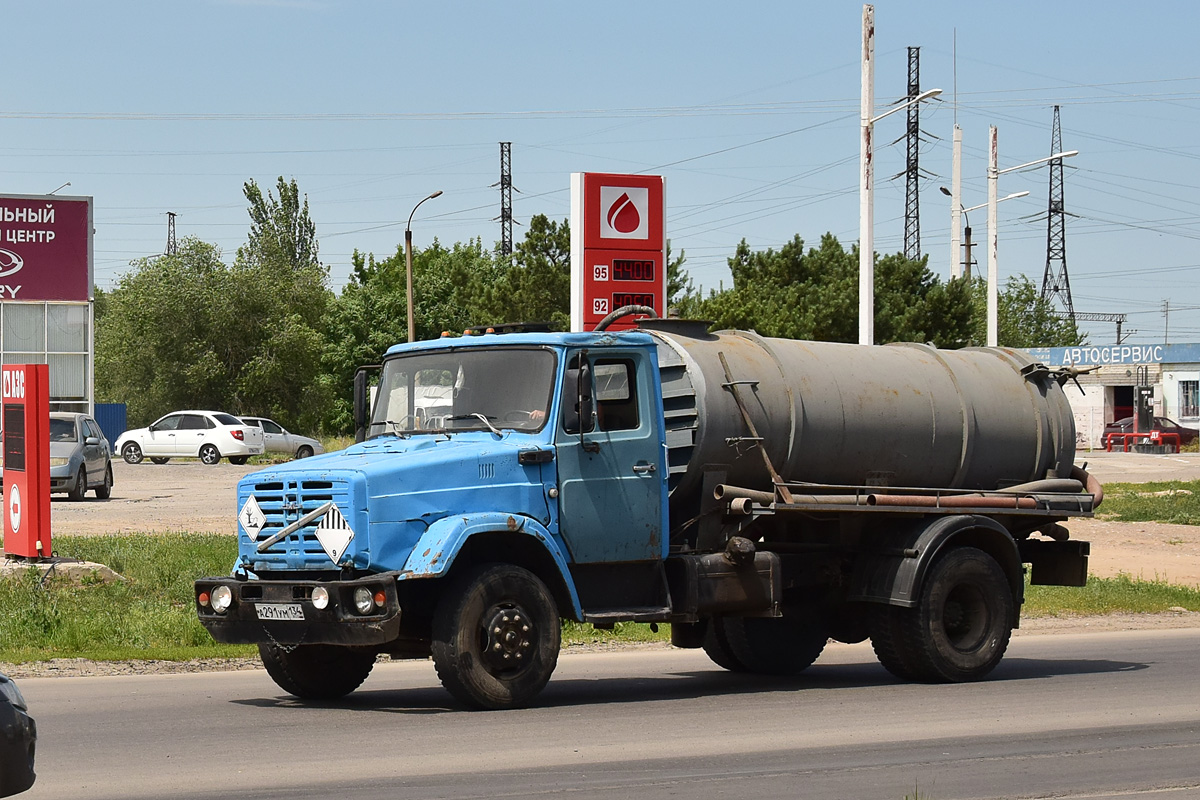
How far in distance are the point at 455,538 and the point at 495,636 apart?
711 mm

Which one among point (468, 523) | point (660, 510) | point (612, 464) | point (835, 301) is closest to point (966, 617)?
point (660, 510)

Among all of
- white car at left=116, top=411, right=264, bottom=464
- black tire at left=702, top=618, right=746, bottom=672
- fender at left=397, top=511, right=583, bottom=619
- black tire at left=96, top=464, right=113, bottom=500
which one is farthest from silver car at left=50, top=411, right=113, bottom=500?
fender at left=397, top=511, right=583, bottom=619

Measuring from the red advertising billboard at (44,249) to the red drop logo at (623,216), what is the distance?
111 feet

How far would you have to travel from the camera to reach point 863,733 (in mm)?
9891

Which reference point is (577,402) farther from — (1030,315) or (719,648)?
(1030,315)

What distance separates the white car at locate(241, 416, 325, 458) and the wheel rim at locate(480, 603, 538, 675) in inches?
1637

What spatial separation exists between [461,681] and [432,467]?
138 centimetres

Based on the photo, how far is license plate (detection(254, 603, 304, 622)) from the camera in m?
10.3

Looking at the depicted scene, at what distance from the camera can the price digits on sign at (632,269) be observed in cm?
1933

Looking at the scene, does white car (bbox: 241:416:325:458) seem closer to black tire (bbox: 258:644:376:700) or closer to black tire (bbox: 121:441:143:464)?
black tire (bbox: 121:441:143:464)

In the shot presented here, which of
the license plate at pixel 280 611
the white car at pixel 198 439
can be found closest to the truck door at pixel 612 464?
the license plate at pixel 280 611

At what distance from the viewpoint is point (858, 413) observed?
12852 millimetres

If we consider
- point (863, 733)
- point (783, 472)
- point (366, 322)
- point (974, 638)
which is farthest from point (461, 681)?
point (366, 322)

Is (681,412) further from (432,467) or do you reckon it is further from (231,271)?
(231,271)
